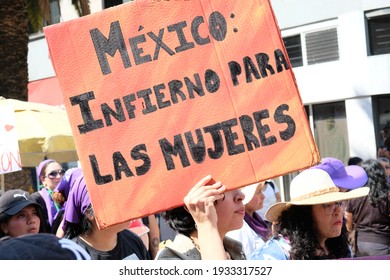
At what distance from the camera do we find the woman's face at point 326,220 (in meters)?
3.55

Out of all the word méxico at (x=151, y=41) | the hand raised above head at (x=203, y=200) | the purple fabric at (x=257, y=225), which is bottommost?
the purple fabric at (x=257, y=225)

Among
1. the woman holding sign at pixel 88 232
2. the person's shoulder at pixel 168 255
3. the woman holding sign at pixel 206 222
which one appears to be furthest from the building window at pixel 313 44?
the person's shoulder at pixel 168 255

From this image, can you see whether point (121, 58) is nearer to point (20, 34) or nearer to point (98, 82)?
point (98, 82)

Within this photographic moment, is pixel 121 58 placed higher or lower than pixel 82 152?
higher

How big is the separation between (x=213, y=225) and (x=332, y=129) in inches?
475

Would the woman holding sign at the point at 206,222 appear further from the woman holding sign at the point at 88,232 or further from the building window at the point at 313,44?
the building window at the point at 313,44

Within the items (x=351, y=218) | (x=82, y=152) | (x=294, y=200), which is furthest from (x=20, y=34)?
(x=82, y=152)

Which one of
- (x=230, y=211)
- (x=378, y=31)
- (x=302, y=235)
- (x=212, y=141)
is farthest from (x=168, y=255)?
(x=378, y=31)

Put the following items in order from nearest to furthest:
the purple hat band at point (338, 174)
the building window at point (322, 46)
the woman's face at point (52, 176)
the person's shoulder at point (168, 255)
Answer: the person's shoulder at point (168, 255)
the purple hat band at point (338, 174)
the woman's face at point (52, 176)
the building window at point (322, 46)

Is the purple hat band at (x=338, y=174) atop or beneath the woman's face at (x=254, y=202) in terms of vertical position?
atop

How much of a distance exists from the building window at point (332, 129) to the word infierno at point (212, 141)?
1173 centimetres

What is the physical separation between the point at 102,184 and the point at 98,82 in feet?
1.15

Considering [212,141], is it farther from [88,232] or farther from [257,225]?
[257,225]

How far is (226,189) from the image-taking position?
2539 mm
